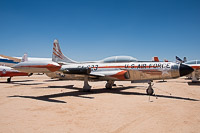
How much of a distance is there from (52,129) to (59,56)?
16382mm

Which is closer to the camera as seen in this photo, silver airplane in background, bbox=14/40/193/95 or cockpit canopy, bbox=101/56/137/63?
silver airplane in background, bbox=14/40/193/95

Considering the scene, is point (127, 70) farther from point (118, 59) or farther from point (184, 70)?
point (184, 70)

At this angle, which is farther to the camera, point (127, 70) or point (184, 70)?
point (127, 70)

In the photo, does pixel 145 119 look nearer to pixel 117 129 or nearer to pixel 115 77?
pixel 117 129

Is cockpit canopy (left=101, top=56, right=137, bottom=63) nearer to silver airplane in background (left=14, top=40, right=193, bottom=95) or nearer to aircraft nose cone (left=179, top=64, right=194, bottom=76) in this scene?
silver airplane in background (left=14, top=40, right=193, bottom=95)

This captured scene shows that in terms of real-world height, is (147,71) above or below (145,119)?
above

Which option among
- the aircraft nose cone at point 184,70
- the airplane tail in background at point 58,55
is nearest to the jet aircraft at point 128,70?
the aircraft nose cone at point 184,70

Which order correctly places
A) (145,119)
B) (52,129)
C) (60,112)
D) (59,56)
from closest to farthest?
(52,129) → (145,119) → (60,112) → (59,56)

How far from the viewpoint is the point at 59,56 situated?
21.0 meters

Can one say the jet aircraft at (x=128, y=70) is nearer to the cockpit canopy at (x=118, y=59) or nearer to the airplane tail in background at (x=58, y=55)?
the cockpit canopy at (x=118, y=59)

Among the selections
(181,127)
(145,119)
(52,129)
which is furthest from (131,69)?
(52,129)

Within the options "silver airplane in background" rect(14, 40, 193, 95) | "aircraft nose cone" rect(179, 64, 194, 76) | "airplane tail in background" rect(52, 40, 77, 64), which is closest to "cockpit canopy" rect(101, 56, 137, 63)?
"silver airplane in background" rect(14, 40, 193, 95)

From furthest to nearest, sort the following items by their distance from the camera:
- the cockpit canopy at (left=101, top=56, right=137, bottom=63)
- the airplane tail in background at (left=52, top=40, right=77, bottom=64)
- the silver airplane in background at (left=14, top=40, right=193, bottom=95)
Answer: the airplane tail in background at (left=52, top=40, right=77, bottom=64), the cockpit canopy at (left=101, top=56, right=137, bottom=63), the silver airplane in background at (left=14, top=40, right=193, bottom=95)

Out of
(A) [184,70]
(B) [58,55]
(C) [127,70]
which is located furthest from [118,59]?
(B) [58,55]
